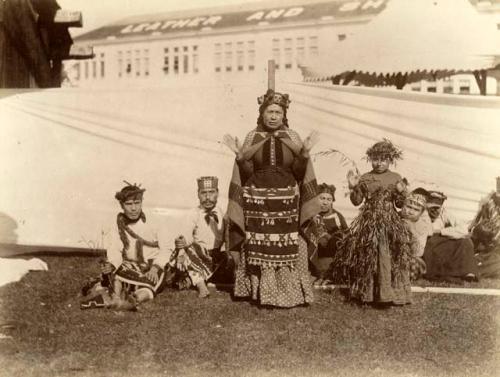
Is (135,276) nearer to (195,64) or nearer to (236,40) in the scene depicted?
(195,64)

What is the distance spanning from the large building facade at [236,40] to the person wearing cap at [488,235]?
1.11 meters

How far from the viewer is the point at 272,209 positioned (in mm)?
4273

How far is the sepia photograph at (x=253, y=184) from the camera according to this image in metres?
3.98

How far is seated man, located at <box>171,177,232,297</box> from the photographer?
4.72 meters

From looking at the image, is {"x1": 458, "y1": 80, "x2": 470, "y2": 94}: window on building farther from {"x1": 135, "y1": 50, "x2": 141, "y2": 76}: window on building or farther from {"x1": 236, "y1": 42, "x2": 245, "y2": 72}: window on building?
{"x1": 135, "y1": 50, "x2": 141, "y2": 76}: window on building

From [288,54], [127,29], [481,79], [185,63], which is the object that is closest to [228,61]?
[185,63]

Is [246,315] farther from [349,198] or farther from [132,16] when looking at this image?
[132,16]

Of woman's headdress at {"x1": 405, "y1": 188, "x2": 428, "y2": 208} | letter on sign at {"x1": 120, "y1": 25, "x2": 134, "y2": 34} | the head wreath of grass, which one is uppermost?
letter on sign at {"x1": 120, "y1": 25, "x2": 134, "y2": 34}

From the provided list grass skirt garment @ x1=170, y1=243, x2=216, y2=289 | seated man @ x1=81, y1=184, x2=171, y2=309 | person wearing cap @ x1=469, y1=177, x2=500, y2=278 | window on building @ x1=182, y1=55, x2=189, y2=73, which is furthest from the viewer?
window on building @ x1=182, y1=55, x2=189, y2=73

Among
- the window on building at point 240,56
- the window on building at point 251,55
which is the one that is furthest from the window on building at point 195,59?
the window on building at point 251,55

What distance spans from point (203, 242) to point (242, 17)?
2.05 m

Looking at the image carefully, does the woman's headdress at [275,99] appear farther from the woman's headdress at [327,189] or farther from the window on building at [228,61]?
the window on building at [228,61]

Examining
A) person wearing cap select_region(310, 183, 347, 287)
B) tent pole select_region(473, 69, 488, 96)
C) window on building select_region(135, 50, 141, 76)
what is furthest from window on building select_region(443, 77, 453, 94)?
window on building select_region(135, 50, 141, 76)

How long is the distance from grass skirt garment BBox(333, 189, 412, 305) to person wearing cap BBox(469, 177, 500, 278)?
1079mm
